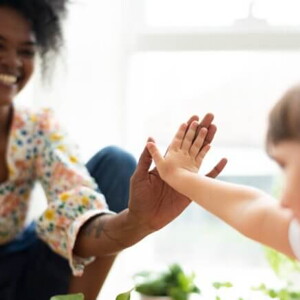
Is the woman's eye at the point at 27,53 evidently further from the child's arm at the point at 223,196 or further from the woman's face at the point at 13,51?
the child's arm at the point at 223,196

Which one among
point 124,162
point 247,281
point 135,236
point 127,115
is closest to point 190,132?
point 135,236

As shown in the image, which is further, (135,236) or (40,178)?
(40,178)

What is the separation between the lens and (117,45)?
1820 millimetres

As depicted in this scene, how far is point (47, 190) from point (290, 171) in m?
0.80

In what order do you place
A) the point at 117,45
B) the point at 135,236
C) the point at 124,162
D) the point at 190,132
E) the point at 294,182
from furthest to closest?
the point at 117,45 → the point at 124,162 → the point at 135,236 → the point at 190,132 → the point at 294,182

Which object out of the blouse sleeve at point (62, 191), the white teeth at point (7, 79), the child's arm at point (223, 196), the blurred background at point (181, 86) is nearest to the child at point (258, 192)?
the child's arm at point (223, 196)

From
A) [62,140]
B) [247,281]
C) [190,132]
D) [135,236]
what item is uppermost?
[190,132]

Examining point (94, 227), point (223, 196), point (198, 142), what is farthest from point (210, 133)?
point (94, 227)

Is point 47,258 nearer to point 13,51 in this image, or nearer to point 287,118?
point 13,51

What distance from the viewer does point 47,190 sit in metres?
1.47

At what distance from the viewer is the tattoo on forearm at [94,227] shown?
128cm

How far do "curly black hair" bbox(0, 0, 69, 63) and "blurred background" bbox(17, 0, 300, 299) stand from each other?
111 millimetres

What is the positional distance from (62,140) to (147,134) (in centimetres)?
48

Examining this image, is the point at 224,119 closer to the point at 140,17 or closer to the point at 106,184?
the point at 140,17
